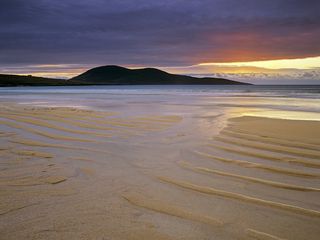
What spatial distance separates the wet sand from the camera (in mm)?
2885

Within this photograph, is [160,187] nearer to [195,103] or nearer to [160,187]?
[160,187]

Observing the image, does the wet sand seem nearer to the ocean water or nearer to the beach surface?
the beach surface

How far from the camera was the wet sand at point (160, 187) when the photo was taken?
2.88 meters

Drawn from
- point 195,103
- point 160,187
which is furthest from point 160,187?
point 195,103

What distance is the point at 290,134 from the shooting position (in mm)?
7816

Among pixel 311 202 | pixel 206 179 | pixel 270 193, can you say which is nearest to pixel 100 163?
pixel 206 179

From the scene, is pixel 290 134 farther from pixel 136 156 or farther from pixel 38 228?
pixel 38 228

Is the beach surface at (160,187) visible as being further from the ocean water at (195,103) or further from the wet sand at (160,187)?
the ocean water at (195,103)

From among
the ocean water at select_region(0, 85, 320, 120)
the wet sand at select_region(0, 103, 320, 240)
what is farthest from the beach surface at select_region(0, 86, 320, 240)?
the ocean water at select_region(0, 85, 320, 120)

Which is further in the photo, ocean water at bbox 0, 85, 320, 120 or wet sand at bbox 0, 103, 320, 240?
ocean water at bbox 0, 85, 320, 120

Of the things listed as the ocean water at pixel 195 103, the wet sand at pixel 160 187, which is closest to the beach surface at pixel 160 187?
the wet sand at pixel 160 187

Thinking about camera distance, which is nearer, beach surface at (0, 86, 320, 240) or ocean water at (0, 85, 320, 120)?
beach surface at (0, 86, 320, 240)

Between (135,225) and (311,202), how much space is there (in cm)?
198

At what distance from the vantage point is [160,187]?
399 cm
